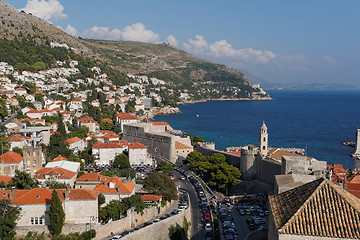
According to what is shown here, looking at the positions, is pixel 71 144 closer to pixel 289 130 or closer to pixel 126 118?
pixel 126 118

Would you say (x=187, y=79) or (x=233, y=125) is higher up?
(x=187, y=79)

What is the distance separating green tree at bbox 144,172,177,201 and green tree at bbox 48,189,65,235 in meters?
6.39

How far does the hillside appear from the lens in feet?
270

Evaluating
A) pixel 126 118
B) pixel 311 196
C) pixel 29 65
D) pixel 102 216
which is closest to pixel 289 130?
pixel 126 118

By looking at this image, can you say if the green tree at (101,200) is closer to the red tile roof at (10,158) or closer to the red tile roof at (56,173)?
the red tile roof at (56,173)

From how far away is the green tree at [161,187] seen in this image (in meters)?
19.5

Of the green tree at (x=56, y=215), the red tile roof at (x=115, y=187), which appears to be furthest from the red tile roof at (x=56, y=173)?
the green tree at (x=56, y=215)

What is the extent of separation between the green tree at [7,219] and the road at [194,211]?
8046 mm

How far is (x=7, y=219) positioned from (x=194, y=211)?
949 centimetres

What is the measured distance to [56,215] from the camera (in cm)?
1412

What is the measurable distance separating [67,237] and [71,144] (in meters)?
18.3

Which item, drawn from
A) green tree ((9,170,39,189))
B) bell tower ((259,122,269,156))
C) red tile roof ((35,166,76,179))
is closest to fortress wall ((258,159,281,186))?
bell tower ((259,122,269,156))

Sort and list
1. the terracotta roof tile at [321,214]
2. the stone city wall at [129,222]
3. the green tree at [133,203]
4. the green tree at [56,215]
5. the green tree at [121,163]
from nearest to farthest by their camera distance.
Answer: the terracotta roof tile at [321,214]
the green tree at [56,215]
the stone city wall at [129,222]
the green tree at [133,203]
the green tree at [121,163]

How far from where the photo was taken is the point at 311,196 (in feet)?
24.9
